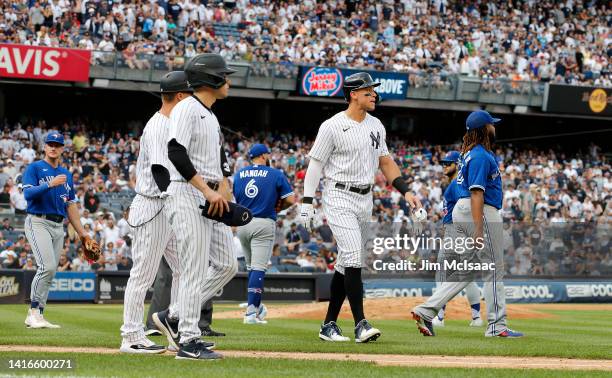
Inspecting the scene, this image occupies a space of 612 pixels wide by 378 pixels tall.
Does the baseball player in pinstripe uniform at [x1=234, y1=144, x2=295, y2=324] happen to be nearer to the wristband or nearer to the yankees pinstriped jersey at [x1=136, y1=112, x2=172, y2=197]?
the wristband

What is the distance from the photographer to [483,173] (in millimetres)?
9633

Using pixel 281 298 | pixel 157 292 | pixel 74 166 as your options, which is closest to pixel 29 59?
pixel 74 166

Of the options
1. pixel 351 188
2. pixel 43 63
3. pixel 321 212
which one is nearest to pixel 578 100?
pixel 321 212

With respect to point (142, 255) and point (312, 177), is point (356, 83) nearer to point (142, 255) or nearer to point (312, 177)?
point (312, 177)

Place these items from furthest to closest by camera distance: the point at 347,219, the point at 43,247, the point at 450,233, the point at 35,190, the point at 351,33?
the point at 351,33, the point at 450,233, the point at 43,247, the point at 35,190, the point at 347,219

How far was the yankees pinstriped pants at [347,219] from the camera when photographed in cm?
891

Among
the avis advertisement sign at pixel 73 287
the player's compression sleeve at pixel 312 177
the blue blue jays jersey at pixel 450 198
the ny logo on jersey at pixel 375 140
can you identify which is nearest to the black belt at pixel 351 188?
the player's compression sleeve at pixel 312 177

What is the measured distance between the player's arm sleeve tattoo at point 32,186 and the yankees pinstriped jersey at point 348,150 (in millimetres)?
3066

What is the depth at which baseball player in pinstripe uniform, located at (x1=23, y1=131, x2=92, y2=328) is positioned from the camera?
10742 millimetres

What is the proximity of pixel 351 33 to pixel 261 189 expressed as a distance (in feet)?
83.6

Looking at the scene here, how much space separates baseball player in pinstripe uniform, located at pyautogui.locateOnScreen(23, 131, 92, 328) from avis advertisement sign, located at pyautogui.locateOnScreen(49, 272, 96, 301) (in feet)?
29.3

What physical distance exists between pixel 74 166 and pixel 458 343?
1814 centimetres

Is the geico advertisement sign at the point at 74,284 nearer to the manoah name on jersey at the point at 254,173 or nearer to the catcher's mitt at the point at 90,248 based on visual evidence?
the manoah name on jersey at the point at 254,173

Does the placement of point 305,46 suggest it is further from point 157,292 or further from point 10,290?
point 157,292
